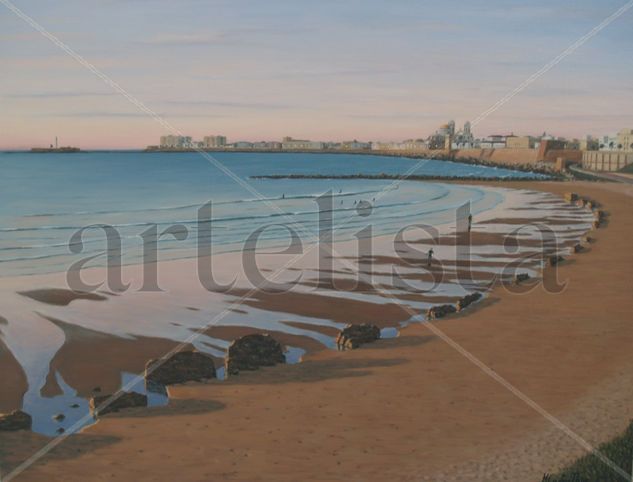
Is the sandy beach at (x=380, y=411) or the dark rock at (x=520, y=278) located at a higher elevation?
the dark rock at (x=520, y=278)

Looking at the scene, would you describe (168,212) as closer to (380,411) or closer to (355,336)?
(355,336)

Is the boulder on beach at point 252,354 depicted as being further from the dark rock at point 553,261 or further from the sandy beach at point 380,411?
the dark rock at point 553,261

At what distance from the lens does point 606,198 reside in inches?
2795

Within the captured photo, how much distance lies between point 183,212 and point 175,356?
4792 cm

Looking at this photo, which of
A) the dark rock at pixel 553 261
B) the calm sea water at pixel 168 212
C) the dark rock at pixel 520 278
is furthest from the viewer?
the calm sea water at pixel 168 212

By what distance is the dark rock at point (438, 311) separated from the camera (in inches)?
802

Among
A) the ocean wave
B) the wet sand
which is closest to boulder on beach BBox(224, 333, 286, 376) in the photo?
the wet sand

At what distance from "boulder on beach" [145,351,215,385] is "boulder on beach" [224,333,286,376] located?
51cm

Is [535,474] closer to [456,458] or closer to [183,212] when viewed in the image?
[456,458]

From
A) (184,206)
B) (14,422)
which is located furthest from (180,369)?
(184,206)

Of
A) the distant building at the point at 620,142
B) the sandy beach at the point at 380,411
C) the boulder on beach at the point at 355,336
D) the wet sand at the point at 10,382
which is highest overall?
the distant building at the point at 620,142

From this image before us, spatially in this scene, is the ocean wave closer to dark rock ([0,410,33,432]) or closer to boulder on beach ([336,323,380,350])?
boulder on beach ([336,323,380,350])

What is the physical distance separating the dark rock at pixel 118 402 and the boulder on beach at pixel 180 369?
1.16 metres

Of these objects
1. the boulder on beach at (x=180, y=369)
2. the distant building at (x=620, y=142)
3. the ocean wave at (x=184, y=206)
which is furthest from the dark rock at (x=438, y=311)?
the distant building at (x=620, y=142)
